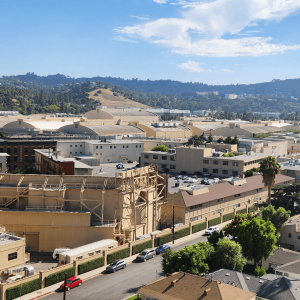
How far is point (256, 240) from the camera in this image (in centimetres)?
4591

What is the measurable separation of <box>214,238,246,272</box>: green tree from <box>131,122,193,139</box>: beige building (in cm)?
11698

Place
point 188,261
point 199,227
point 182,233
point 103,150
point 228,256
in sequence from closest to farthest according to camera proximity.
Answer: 1. point 188,261
2. point 228,256
3. point 182,233
4. point 199,227
5. point 103,150

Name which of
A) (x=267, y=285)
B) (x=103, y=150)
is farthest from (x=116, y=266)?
(x=103, y=150)

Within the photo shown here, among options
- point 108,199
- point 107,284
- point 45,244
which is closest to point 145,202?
point 108,199

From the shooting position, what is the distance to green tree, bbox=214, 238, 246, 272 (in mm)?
43344

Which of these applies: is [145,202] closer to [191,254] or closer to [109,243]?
[109,243]

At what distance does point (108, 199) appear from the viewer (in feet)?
178

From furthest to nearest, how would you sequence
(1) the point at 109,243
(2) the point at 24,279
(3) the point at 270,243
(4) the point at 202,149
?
(4) the point at 202,149
(1) the point at 109,243
(3) the point at 270,243
(2) the point at 24,279

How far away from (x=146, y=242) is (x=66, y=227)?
9045mm

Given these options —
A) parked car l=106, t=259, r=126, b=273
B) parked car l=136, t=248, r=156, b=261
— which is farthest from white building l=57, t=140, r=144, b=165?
parked car l=106, t=259, r=126, b=273

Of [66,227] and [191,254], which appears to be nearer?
[191,254]

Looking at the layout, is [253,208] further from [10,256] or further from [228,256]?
[10,256]

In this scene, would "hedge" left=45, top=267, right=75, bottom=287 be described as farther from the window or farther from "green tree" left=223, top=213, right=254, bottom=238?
"green tree" left=223, top=213, right=254, bottom=238

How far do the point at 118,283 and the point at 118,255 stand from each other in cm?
630
